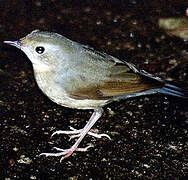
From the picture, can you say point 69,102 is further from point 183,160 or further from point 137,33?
point 137,33

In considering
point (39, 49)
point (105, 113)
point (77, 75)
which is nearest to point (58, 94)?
point (77, 75)

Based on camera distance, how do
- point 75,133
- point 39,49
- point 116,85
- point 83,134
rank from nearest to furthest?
point 39,49
point 116,85
point 83,134
point 75,133

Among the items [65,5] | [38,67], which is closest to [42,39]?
[38,67]

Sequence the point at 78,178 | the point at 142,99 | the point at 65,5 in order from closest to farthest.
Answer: the point at 78,178, the point at 142,99, the point at 65,5

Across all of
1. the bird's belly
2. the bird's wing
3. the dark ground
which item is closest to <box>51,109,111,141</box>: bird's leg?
the dark ground

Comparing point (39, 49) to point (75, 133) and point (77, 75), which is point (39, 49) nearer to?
point (77, 75)

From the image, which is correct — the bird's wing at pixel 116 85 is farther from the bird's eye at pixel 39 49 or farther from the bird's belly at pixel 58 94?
the bird's eye at pixel 39 49

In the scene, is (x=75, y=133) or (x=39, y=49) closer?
(x=39, y=49)
